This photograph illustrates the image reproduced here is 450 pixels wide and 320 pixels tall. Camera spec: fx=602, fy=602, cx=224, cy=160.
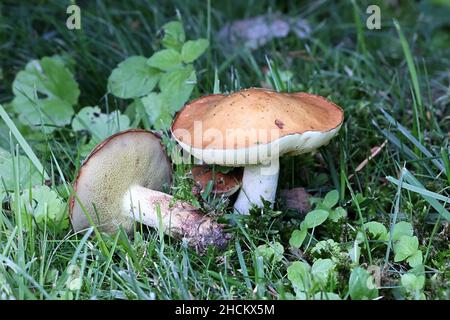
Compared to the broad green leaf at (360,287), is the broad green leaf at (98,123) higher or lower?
higher

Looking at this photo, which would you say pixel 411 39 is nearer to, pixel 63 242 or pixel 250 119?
pixel 250 119

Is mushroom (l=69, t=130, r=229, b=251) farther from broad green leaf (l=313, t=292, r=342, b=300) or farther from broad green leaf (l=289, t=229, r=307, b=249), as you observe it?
broad green leaf (l=313, t=292, r=342, b=300)

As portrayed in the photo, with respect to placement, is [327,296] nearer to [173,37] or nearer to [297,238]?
[297,238]

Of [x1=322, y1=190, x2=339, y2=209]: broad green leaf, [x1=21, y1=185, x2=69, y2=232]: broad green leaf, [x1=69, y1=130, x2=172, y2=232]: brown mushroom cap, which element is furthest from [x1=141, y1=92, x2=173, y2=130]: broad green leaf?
[x1=322, y1=190, x2=339, y2=209]: broad green leaf

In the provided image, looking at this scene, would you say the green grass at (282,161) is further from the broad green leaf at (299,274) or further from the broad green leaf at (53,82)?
the broad green leaf at (53,82)

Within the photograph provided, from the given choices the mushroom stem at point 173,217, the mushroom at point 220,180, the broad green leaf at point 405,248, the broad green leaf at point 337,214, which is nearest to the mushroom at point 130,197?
the mushroom stem at point 173,217

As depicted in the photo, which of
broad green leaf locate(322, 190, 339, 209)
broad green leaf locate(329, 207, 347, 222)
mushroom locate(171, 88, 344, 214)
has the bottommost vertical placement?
broad green leaf locate(329, 207, 347, 222)
